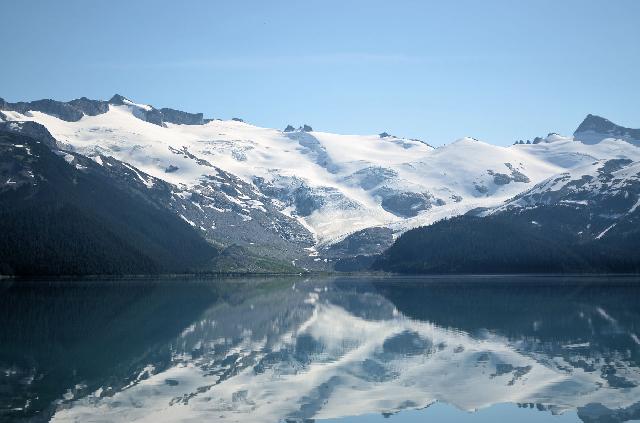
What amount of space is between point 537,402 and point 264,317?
65945 millimetres

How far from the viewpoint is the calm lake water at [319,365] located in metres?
46.6

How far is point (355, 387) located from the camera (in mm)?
54469

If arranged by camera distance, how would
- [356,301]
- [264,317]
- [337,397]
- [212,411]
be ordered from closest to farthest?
1. [212,411]
2. [337,397]
3. [264,317]
4. [356,301]

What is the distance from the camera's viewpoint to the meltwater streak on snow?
46.5 m

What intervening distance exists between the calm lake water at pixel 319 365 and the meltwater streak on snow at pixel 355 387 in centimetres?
13

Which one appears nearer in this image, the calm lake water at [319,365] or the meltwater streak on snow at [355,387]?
the meltwater streak on snow at [355,387]

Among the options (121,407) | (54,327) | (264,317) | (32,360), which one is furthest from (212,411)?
(264,317)

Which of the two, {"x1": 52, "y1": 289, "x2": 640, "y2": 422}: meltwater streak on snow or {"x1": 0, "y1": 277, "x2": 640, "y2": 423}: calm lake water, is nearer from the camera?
{"x1": 52, "y1": 289, "x2": 640, "y2": 422}: meltwater streak on snow

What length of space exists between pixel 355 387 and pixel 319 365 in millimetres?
10132

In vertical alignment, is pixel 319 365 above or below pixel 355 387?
above

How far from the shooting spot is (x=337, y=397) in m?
51.0

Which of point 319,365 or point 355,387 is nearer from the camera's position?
point 355,387

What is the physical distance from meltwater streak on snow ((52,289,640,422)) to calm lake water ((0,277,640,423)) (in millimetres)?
132

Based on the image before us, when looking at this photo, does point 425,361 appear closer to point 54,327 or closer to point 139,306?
point 54,327
